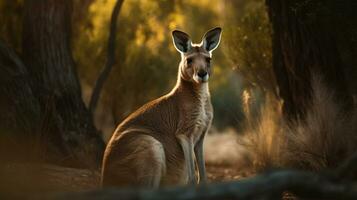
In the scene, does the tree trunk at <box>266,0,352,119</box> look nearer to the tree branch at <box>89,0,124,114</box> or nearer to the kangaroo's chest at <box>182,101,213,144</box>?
the kangaroo's chest at <box>182,101,213,144</box>

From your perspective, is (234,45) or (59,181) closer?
(59,181)

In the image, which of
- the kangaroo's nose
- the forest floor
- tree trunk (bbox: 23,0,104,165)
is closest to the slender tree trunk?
tree trunk (bbox: 23,0,104,165)

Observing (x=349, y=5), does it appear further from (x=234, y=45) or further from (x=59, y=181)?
(x=59, y=181)

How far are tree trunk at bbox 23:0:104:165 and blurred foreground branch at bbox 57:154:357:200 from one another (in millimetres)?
5644

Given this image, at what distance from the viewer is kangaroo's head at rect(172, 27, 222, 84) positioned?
8031 mm

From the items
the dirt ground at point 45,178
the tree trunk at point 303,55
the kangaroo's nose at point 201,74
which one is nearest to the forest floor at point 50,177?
the dirt ground at point 45,178

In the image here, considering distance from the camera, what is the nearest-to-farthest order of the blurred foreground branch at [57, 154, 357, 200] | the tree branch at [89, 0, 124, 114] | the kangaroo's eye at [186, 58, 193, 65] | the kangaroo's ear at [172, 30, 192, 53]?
the blurred foreground branch at [57, 154, 357, 200]
the kangaroo's eye at [186, 58, 193, 65]
the kangaroo's ear at [172, 30, 192, 53]
the tree branch at [89, 0, 124, 114]

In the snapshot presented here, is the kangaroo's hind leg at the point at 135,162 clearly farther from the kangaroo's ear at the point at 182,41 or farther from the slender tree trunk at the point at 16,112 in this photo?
the slender tree trunk at the point at 16,112

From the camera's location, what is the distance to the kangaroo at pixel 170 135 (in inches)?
297

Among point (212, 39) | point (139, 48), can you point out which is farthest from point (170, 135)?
point (139, 48)

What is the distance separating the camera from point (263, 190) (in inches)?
198

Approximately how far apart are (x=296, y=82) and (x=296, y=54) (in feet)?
1.58

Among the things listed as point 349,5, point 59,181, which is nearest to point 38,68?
point 59,181

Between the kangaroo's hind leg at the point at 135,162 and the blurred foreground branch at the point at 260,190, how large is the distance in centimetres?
249
